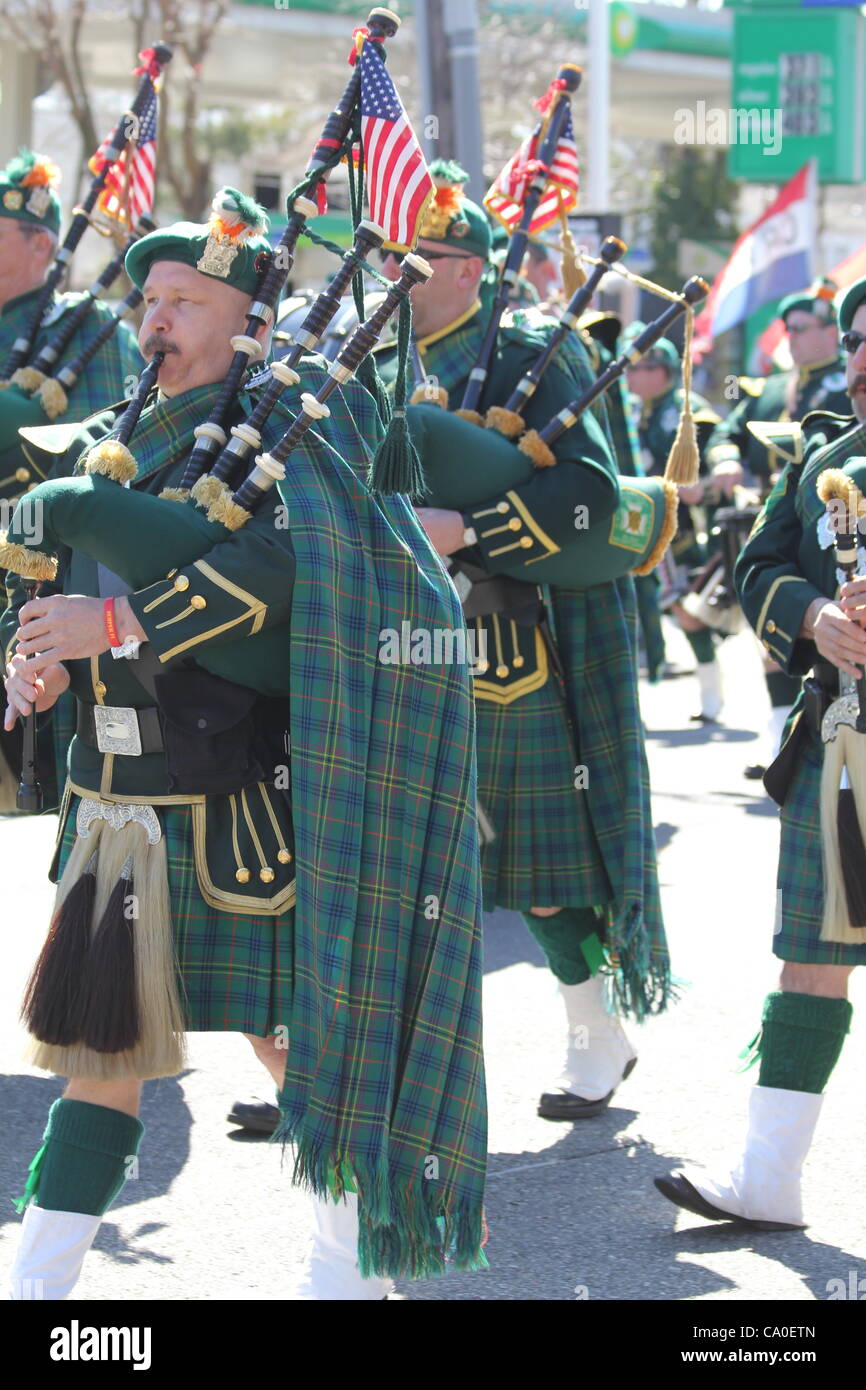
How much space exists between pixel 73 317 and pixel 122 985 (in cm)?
273

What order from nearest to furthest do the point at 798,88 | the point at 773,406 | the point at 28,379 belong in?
the point at 28,379, the point at 773,406, the point at 798,88

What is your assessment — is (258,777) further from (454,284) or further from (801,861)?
(454,284)

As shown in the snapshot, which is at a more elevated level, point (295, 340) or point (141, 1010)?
point (295, 340)

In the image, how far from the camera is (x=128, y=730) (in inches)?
117

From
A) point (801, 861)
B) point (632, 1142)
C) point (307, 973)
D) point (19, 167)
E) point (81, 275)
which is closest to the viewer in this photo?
point (307, 973)

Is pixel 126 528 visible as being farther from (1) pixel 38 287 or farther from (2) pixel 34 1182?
(1) pixel 38 287

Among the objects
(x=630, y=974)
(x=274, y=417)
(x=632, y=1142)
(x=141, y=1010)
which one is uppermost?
(x=274, y=417)

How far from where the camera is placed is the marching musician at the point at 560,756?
431 centimetres

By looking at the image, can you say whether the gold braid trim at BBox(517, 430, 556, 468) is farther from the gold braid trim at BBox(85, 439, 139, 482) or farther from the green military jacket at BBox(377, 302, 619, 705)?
the gold braid trim at BBox(85, 439, 139, 482)

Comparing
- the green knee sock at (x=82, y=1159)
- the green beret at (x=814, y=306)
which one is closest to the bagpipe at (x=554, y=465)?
the green knee sock at (x=82, y=1159)

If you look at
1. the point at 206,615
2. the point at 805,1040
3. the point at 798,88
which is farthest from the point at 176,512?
the point at 798,88

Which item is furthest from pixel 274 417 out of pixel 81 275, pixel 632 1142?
pixel 81 275
